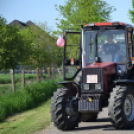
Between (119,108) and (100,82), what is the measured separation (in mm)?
904

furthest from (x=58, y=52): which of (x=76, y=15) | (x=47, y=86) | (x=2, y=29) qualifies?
(x=2, y=29)

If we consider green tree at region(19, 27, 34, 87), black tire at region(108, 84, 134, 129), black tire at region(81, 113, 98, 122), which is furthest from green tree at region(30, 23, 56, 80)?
black tire at region(108, 84, 134, 129)

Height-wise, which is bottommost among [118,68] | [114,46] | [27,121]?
[27,121]

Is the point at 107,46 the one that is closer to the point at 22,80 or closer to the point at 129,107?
the point at 129,107

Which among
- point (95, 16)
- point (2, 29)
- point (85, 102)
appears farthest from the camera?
point (95, 16)

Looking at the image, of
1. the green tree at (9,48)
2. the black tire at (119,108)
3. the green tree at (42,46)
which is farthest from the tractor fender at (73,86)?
the green tree at (42,46)

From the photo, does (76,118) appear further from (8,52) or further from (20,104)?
(8,52)

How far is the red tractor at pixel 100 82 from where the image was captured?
888cm

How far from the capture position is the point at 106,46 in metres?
9.96

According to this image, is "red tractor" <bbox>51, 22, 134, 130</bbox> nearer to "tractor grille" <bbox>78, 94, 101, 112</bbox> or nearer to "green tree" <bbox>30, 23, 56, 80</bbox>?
"tractor grille" <bbox>78, 94, 101, 112</bbox>

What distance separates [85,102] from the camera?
8.94 m

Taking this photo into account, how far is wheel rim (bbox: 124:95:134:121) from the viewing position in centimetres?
914

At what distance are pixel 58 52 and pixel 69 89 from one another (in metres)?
16.5

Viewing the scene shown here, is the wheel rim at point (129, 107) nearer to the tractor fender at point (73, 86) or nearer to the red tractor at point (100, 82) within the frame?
the red tractor at point (100, 82)
